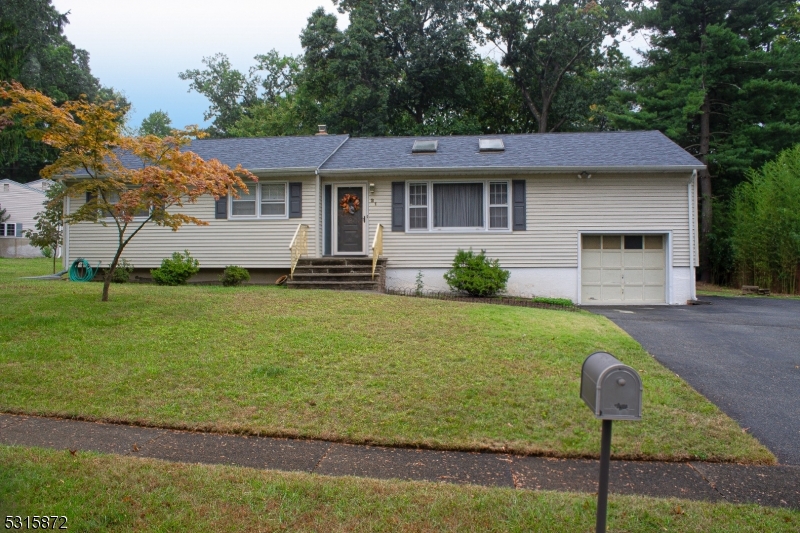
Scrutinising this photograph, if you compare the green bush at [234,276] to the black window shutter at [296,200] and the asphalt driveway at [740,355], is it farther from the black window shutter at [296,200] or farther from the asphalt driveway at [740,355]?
the asphalt driveway at [740,355]

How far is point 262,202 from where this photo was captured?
1520 cm

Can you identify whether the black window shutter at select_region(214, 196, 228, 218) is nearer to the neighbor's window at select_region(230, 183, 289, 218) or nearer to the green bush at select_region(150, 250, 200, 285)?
the neighbor's window at select_region(230, 183, 289, 218)

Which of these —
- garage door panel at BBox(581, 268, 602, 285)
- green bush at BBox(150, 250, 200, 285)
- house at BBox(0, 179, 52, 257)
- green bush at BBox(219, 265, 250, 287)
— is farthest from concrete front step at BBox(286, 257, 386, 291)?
house at BBox(0, 179, 52, 257)

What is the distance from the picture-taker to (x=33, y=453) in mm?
4246

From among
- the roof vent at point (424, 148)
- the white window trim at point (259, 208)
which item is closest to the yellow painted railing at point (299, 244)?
the white window trim at point (259, 208)

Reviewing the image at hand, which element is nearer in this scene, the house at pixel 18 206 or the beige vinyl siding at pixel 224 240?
the beige vinyl siding at pixel 224 240

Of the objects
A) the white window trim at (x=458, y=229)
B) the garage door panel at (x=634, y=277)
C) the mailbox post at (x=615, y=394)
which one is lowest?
the mailbox post at (x=615, y=394)

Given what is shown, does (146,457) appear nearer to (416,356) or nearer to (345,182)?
(416,356)

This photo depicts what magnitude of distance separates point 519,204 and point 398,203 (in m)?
3.11

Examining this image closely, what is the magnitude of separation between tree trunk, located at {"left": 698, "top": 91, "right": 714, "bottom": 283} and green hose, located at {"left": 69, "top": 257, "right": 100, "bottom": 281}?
2100cm

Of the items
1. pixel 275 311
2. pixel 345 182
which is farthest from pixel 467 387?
pixel 345 182

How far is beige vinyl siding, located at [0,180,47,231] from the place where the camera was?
36125 mm

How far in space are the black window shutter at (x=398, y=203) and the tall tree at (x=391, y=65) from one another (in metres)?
12.3

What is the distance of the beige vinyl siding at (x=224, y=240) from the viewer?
1495 centimetres
